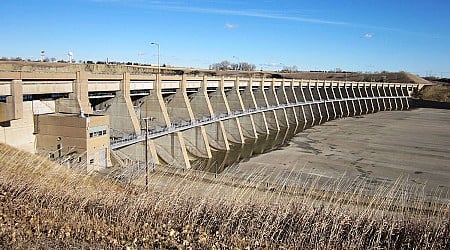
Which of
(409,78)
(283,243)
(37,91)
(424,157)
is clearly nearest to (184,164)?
(37,91)

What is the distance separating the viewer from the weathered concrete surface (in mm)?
27812

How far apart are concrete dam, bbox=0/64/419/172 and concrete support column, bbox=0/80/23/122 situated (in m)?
0.05


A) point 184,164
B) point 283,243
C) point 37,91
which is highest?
point 37,91

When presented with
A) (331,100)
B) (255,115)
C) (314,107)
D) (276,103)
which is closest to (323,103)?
(331,100)

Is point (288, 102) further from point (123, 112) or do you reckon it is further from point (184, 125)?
point (123, 112)

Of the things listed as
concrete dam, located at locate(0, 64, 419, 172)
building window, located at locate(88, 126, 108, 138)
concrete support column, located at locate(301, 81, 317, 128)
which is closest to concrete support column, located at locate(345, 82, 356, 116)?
concrete support column, located at locate(301, 81, 317, 128)

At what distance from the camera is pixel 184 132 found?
37.3m

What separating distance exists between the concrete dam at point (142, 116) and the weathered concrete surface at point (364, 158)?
4.51 meters

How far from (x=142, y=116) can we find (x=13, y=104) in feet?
44.3

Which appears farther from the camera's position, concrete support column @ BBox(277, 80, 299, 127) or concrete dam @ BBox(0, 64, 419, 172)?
concrete support column @ BBox(277, 80, 299, 127)

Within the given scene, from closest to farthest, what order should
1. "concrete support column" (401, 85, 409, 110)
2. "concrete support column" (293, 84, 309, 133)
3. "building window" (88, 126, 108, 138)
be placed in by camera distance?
"building window" (88, 126, 108, 138) < "concrete support column" (293, 84, 309, 133) < "concrete support column" (401, 85, 409, 110)

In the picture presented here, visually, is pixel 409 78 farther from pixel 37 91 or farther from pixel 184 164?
pixel 37 91

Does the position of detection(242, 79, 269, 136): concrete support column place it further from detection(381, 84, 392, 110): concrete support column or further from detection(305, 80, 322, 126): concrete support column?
detection(381, 84, 392, 110): concrete support column

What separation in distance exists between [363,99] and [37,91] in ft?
237
